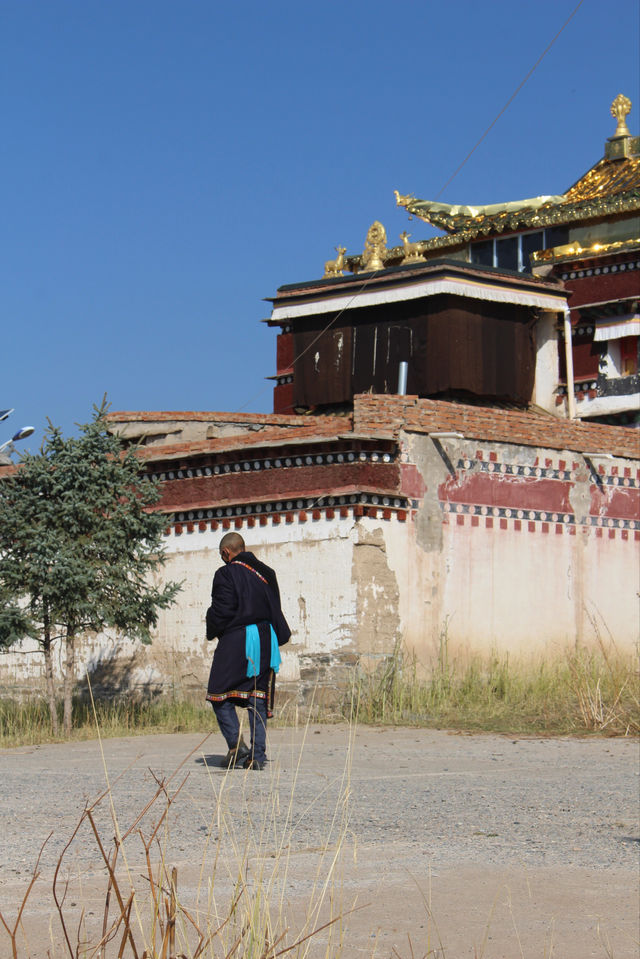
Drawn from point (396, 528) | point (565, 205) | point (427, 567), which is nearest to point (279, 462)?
point (396, 528)

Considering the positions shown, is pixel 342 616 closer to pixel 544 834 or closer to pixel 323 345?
pixel 544 834

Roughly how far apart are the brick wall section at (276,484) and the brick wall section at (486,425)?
509 mm

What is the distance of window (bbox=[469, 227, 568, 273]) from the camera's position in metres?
25.7

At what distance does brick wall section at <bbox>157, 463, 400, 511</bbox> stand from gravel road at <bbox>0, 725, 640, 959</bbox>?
393 cm

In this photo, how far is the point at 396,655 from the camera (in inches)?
597

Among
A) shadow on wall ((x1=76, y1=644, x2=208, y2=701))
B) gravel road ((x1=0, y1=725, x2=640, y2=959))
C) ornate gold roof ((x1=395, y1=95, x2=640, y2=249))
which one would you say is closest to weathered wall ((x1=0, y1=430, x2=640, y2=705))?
shadow on wall ((x1=76, y1=644, x2=208, y2=701))

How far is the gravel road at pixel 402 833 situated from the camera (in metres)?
5.44

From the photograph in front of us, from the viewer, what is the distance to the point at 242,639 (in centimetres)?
1034

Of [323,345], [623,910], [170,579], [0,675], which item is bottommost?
[623,910]

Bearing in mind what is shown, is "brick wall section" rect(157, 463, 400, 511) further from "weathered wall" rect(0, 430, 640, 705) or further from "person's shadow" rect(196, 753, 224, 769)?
"person's shadow" rect(196, 753, 224, 769)

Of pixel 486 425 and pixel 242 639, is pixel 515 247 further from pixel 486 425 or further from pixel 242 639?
pixel 242 639

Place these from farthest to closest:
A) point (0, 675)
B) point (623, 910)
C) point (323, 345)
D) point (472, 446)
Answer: point (323, 345), point (0, 675), point (472, 446), point (623, 910)

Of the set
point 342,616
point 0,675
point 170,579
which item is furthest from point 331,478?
point 0,675

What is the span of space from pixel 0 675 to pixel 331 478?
19.8ft
